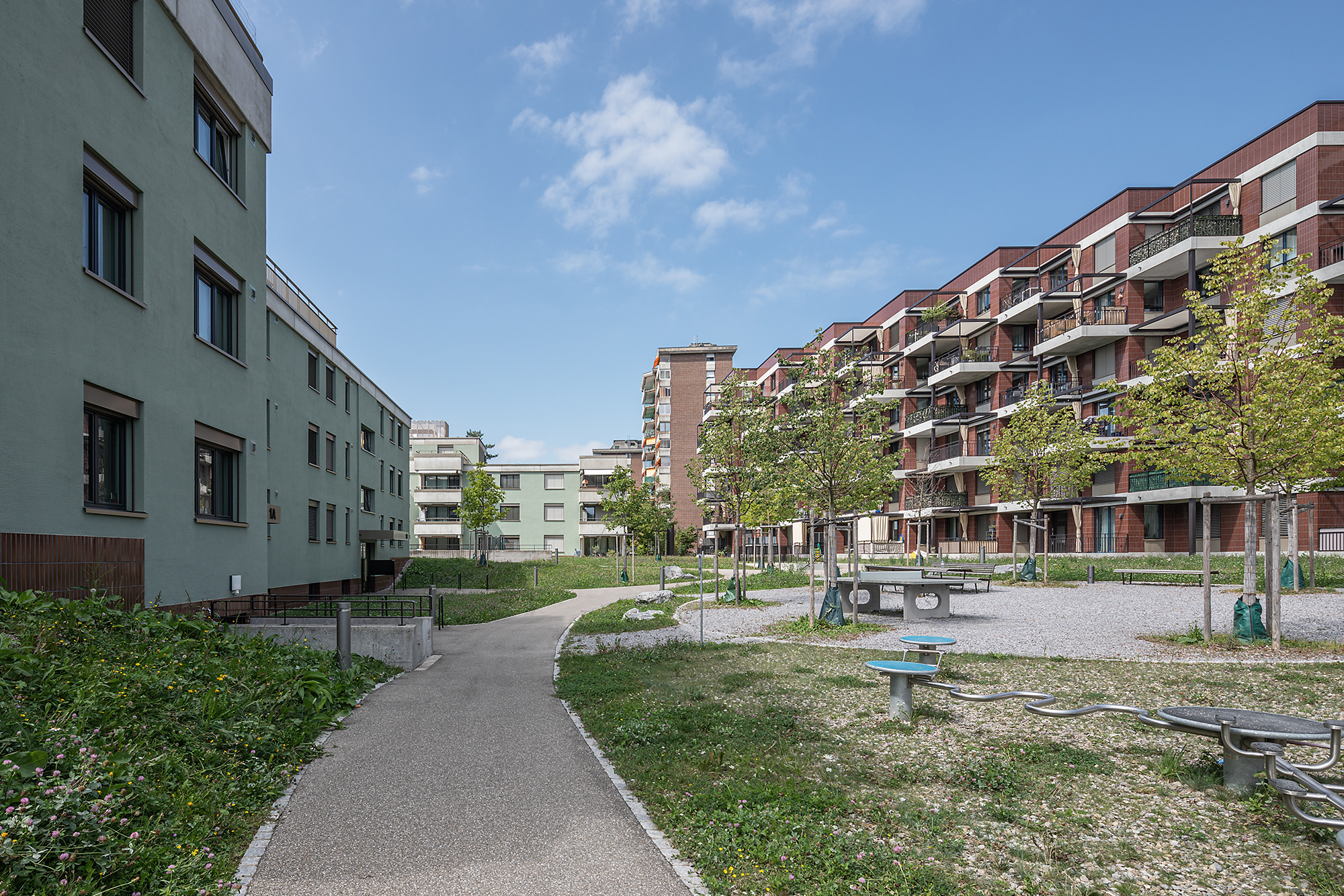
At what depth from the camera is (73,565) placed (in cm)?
963

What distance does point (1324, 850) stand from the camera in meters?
4.90

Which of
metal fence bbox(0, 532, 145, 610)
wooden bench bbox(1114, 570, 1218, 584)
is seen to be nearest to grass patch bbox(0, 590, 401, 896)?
metal fence bbox(0, 532, 145, 610)

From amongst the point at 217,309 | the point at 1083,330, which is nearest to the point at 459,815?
the point at 217,309

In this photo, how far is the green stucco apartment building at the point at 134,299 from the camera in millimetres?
9531

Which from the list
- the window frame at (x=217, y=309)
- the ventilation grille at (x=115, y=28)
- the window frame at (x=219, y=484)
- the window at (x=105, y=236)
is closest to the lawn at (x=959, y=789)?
the window frame at (x=219, y=484)

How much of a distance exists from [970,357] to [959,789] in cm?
4851

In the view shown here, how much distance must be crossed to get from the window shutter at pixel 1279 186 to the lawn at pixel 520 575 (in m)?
32.7

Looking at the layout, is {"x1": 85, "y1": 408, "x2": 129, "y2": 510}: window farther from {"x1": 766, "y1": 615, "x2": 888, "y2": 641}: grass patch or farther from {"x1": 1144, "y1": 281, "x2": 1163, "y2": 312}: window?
{"x1": 1144, "y1": 281, "x2": 1163, "y2": 312}: window

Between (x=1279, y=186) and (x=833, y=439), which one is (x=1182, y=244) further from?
(x=833, y=439)

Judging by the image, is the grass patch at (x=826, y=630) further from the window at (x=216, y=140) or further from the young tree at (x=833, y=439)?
the window at (x=216, y=140)

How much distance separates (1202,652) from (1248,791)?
317 inches

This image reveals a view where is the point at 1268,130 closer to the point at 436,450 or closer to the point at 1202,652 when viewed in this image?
the point at 1202,652

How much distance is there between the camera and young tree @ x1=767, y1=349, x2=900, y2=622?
1798cm

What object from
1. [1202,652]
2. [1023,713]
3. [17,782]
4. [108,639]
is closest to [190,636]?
[108,639]
